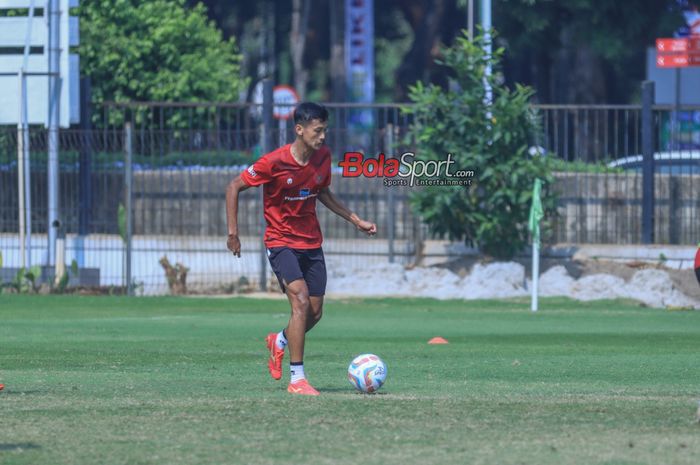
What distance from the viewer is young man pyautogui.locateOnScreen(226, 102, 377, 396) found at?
10219 millimetres

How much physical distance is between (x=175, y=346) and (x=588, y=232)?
916cm

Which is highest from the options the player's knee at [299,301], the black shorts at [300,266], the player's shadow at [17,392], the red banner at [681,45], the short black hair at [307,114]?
the red banner at [681,45]

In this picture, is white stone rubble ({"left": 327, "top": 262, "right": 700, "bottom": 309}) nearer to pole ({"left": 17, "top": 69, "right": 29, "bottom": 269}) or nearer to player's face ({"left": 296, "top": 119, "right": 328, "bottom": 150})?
pole ({"left": 17, "top": 69, "right": 29, "bottom": 269})

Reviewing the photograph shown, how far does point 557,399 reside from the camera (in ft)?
31.7

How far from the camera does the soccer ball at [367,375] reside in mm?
9992

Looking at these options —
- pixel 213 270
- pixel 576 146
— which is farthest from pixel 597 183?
pixel 213 270

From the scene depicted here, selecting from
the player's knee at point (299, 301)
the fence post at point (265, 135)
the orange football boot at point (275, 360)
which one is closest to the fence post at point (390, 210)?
the fence post at point (265, 135)

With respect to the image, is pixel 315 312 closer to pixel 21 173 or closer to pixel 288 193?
pixel 288 193

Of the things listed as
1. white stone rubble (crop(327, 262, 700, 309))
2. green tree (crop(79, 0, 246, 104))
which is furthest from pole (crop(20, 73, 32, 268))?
green tree (crop(79, 0, 246, 104))

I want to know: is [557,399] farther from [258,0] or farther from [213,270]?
[258,0]

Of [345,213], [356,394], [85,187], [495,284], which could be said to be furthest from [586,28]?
[356,394]

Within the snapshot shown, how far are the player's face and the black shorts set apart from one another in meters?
0.75

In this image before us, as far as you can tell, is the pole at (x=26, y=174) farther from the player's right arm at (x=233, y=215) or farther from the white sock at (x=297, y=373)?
the white sock at (x=297, y=373)

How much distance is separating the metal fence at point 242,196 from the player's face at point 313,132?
1099cm
